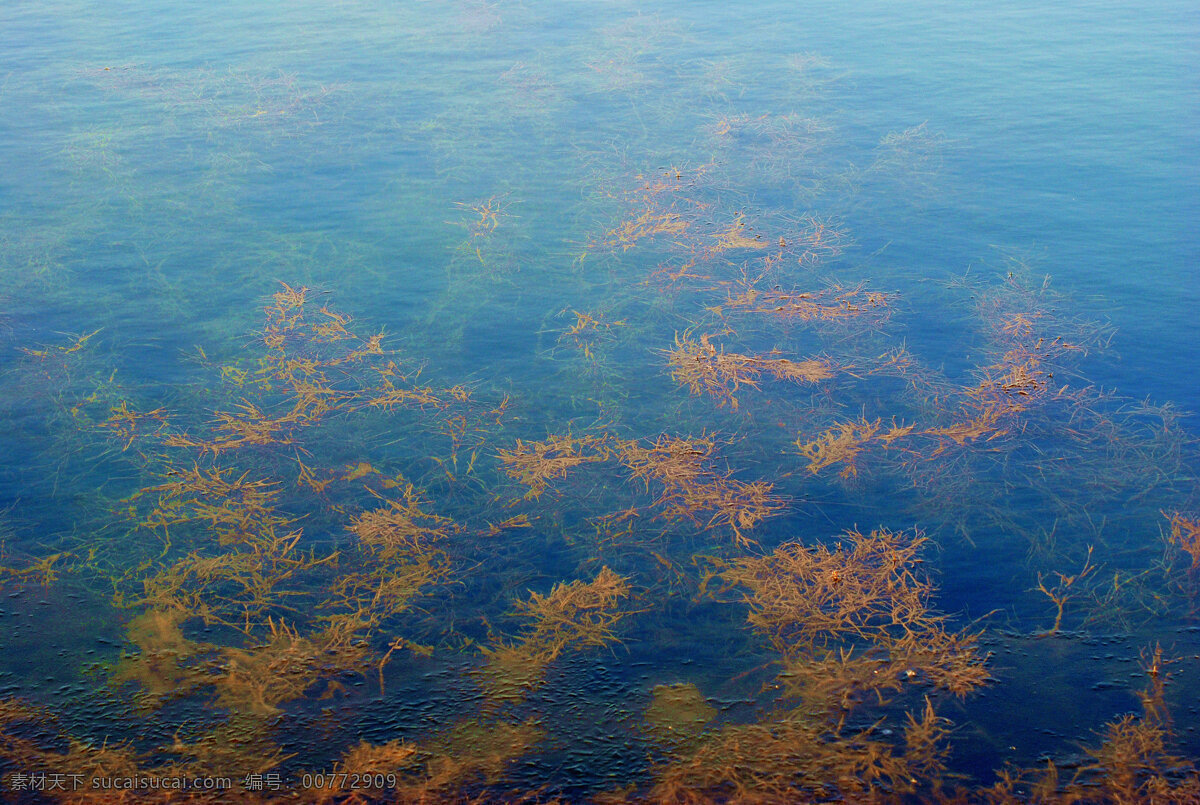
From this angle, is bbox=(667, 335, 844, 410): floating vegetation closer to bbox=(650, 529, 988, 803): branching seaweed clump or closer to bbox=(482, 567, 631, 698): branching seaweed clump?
bbox=(650, 529, 988, 803): branching seaweed clump

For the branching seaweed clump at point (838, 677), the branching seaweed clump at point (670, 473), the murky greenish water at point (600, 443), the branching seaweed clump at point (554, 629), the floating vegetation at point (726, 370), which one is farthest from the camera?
the floating vegetation at point (726, 370)

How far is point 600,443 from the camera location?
5172mm

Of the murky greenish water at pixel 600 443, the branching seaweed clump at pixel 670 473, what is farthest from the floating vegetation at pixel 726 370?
the branching seaweed clump at pixel 670 473

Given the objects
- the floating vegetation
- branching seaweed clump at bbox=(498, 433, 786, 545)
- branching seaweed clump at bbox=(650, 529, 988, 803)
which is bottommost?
branching seaweed clump at bbox=(650, 529, 988, 803)

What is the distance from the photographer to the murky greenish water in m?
3.66

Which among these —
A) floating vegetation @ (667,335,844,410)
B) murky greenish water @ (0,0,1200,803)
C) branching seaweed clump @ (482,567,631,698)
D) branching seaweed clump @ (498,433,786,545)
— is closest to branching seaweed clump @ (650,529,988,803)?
murky greenish water @ (0,0,1200,803)

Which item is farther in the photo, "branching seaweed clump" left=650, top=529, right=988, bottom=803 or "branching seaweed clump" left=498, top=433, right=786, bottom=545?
"branching seaweed clump" left=498, top=433, right=786, bottom=545

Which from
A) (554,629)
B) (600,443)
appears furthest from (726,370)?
(554,629)

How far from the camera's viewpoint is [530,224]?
751cm

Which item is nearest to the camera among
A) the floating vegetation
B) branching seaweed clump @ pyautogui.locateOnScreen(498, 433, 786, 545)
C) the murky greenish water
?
the murky greenish water

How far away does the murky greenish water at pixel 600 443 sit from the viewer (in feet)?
12.0

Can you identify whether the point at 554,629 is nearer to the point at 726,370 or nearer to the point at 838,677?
the point at 838,677

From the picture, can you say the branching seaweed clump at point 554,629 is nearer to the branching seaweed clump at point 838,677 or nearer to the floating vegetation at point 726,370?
the branching seaweed clump at point 838,677

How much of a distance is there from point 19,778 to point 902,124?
8.85m
